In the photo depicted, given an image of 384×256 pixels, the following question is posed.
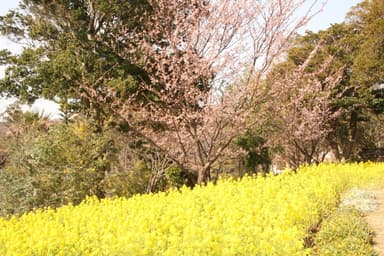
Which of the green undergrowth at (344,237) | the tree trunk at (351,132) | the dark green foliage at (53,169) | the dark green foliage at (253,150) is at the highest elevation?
the tree trunk at (351,132)

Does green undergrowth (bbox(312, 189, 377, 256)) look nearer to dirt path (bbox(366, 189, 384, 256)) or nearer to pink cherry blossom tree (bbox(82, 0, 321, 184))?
dirt path (bbox(366, 189, 384, 256))

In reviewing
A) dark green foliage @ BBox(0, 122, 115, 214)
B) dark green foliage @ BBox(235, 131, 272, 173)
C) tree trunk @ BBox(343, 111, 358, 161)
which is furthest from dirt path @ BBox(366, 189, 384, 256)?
tree trunk @ BBox(343, 111, 358, 161)

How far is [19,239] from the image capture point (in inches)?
185

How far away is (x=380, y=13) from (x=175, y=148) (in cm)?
1237

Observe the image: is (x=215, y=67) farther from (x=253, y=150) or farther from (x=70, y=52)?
(x=253, y=150)

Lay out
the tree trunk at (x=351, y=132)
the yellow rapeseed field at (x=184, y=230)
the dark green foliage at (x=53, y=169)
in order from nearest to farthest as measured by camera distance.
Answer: the yellow rapeseed field at (x=184, y=230) < the dark green foliage at (x=53, y=169) < the tree trunk at (x=351, y=132)

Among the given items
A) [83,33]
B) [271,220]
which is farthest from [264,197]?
[83,33]

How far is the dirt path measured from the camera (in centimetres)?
643

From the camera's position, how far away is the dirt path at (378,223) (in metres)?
6.43

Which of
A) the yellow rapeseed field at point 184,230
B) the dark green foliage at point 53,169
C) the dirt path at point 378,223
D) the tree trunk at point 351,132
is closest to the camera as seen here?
the yellow rapeseed field at point 184,230

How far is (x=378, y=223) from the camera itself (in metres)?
7.95

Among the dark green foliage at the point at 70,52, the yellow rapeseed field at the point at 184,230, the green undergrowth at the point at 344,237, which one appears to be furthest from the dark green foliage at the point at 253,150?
the yellow rapeseed field at the point at 184,230

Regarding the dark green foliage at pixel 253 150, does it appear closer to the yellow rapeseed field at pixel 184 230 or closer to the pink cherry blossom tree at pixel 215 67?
the pink cherry blossom tree at pixel 215 67

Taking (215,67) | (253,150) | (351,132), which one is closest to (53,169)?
(215,67)
